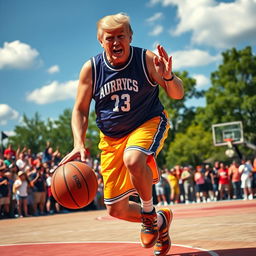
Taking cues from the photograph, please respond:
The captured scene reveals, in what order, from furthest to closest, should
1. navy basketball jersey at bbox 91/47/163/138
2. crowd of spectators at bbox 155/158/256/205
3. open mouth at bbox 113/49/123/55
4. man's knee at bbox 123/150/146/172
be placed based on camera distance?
crowd of spectators at bbox 155/158/256/205, navy basketball jersey at bbox 91/47/163/138, open mouth at bbox 113/49/123/55, man's knee at bbox 123/150/146/172

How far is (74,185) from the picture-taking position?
4.95m

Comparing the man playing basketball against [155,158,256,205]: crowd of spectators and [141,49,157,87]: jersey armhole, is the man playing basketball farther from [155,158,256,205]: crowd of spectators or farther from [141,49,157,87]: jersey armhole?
[155,158,256,205]: crowd of spectators

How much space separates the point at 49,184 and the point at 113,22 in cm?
1482

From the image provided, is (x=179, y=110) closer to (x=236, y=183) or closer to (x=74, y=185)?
(x=236, y=183)

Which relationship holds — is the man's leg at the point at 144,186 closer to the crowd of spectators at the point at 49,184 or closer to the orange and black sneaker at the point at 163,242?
the orange and black sneaker at the point at 163,242

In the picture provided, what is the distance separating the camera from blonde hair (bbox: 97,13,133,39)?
4.99 m

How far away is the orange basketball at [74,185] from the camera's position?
16.3 ft

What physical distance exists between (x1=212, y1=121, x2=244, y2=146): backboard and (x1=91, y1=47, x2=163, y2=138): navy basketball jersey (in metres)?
31.0

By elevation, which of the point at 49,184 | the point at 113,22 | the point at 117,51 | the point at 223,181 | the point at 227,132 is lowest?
the point at 223,181

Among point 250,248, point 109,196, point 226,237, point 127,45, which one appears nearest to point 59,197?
point 109,196

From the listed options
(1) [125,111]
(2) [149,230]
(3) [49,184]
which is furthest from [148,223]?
(3) [49,184]

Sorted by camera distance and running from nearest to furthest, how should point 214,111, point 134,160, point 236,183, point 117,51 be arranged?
point 134,160, point 117,51, point 236,183, point 214,111

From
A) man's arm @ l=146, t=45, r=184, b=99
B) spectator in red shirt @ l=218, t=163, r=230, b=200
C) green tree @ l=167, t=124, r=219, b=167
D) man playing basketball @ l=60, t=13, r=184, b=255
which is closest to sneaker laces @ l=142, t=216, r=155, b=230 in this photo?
man playing basketball @ l=60, t=13, r=184, b=255

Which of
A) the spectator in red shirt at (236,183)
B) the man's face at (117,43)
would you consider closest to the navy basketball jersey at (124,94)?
the man's face at (117,43)
